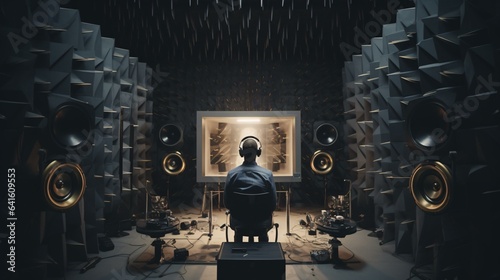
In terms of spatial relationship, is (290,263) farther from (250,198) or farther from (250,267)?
(250,267)

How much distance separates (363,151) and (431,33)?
2504 millimetres

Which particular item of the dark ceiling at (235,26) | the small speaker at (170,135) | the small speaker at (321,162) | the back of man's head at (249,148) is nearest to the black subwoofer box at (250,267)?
the back of man's head at (249,148)

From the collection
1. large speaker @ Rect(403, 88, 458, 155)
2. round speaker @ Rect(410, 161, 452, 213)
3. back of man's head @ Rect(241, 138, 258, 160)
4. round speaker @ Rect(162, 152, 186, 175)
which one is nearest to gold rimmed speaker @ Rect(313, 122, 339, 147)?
round speaker @ Rect(162, 152, 186, 175)

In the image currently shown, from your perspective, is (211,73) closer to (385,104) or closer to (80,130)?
(385,104)

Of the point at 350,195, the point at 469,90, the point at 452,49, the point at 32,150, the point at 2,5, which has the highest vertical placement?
the point at 2,5

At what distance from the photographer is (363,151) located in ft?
16.8

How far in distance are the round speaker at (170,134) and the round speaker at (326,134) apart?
273 cm

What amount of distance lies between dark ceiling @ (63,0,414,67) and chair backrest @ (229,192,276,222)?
12.6ft

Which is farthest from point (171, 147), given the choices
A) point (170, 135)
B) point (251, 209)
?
point (251, 209)

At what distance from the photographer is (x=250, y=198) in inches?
104

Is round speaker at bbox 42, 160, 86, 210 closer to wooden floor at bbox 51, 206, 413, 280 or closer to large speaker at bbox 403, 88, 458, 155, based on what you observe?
wooden floor at bbox 51, 206, 413, 280

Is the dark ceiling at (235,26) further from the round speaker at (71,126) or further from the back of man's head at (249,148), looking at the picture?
the back of man's head at (249,148)

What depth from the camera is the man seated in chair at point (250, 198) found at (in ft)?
8.74

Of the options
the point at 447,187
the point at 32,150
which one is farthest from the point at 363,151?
the point at 32,150
